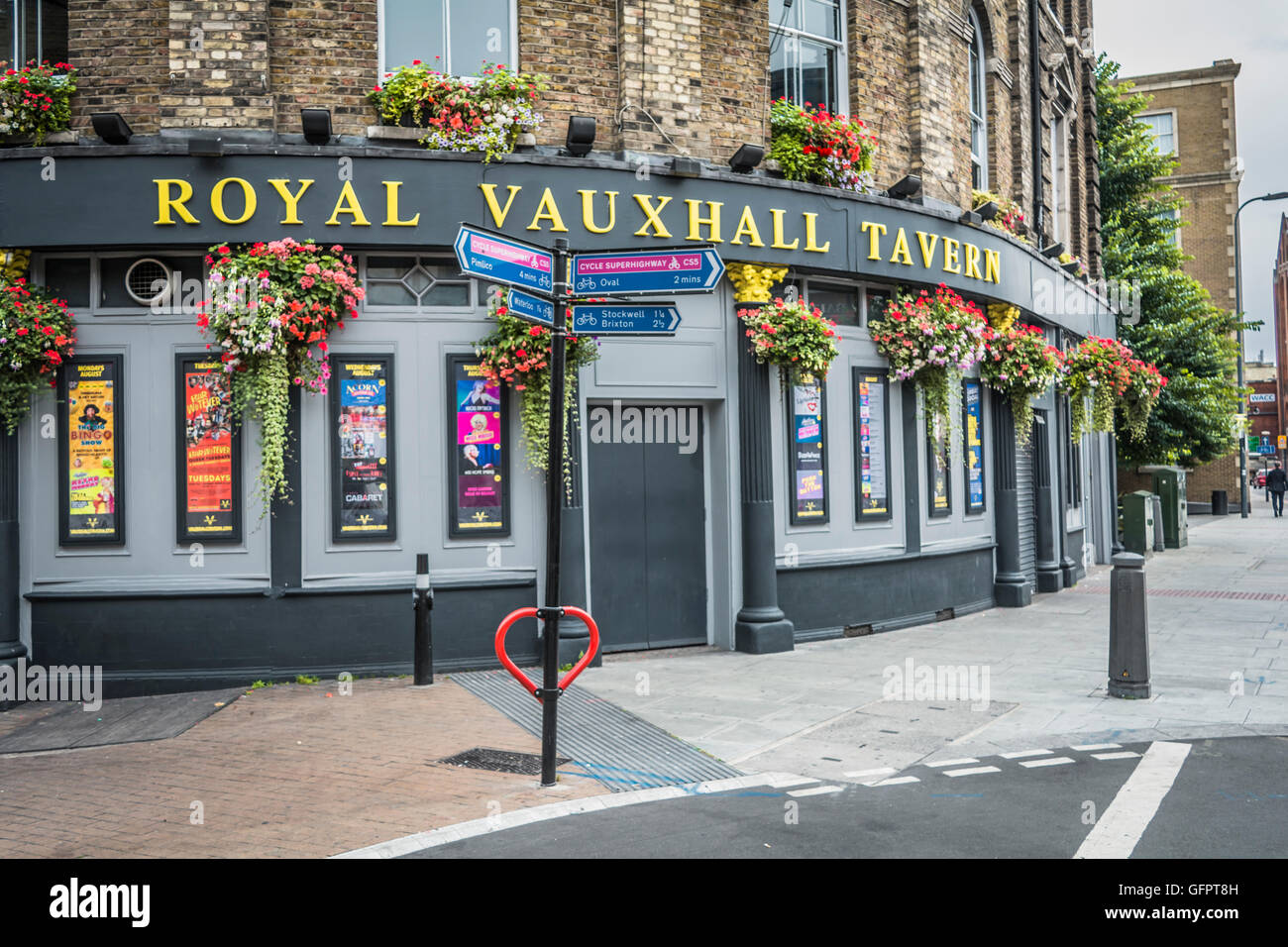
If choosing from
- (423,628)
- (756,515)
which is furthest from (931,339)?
(423,628)

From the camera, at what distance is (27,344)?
28.5 ft

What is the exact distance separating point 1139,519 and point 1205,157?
25163 millimetres

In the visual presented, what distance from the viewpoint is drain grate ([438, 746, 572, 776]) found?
6.43 m

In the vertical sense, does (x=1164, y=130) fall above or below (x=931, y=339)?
above

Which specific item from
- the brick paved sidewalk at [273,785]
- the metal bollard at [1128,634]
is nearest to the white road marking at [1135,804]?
the metal bollard at [1128,634]

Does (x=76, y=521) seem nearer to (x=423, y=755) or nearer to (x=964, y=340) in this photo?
(x=423, y=755)

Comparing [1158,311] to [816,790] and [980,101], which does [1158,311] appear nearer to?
[980,101]

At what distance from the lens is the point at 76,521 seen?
9.17 meters

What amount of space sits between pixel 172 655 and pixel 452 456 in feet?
9.46

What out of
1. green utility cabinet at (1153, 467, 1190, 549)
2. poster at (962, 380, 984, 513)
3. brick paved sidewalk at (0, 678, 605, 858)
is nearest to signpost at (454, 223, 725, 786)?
brick paved sidewalk at (0, 678, 605, 858)

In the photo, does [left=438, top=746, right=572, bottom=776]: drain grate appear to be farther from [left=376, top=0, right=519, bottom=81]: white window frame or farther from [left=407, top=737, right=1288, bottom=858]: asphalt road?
[left=376, top=0, right=519, bottom=81]: white window frame

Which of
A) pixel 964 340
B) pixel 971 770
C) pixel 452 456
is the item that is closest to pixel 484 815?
pixel 971 770

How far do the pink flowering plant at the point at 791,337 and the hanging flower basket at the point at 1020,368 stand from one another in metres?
3.39
